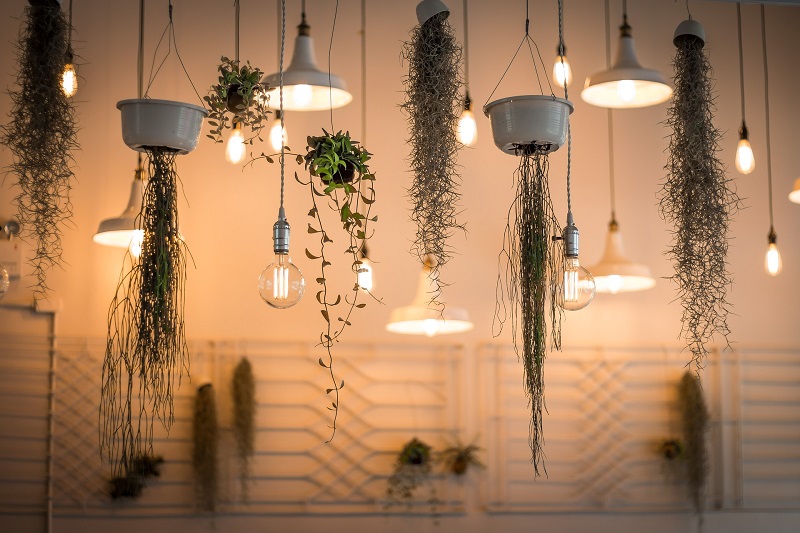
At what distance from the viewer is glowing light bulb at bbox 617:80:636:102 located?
4.27m

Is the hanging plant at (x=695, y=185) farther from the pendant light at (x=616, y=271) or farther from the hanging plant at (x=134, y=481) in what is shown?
the hanging plant at (x=134, y=481)

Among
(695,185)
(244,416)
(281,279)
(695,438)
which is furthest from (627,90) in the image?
(244,416)

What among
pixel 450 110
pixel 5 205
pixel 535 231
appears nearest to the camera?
pixel 535 231

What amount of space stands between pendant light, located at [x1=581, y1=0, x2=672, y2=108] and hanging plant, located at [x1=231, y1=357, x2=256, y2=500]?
280 centimetres

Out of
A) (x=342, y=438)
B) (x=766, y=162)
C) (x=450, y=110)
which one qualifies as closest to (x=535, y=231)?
(x=450, y=110)

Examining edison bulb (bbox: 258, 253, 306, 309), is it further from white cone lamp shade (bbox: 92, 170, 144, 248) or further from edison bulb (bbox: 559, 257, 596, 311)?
white cone lamp shade (bbox: 92, 170, 144, 248)

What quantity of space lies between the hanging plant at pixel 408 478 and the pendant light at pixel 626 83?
2660 mm

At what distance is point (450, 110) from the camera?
3.51 m

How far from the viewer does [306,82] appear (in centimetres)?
386

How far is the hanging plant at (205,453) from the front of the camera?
587 cm

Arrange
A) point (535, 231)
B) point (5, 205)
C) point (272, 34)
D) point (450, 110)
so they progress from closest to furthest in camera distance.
Answer: point (535, 231), point (450, 110), point (5, 205), point (272, 34)

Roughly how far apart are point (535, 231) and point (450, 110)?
0.71 m

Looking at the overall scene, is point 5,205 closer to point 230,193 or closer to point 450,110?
point 230,193

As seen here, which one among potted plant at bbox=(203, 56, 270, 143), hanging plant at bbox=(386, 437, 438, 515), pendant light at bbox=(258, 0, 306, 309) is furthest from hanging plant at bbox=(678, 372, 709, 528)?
pendant light at bbox=(258, 0, 306, 309)
